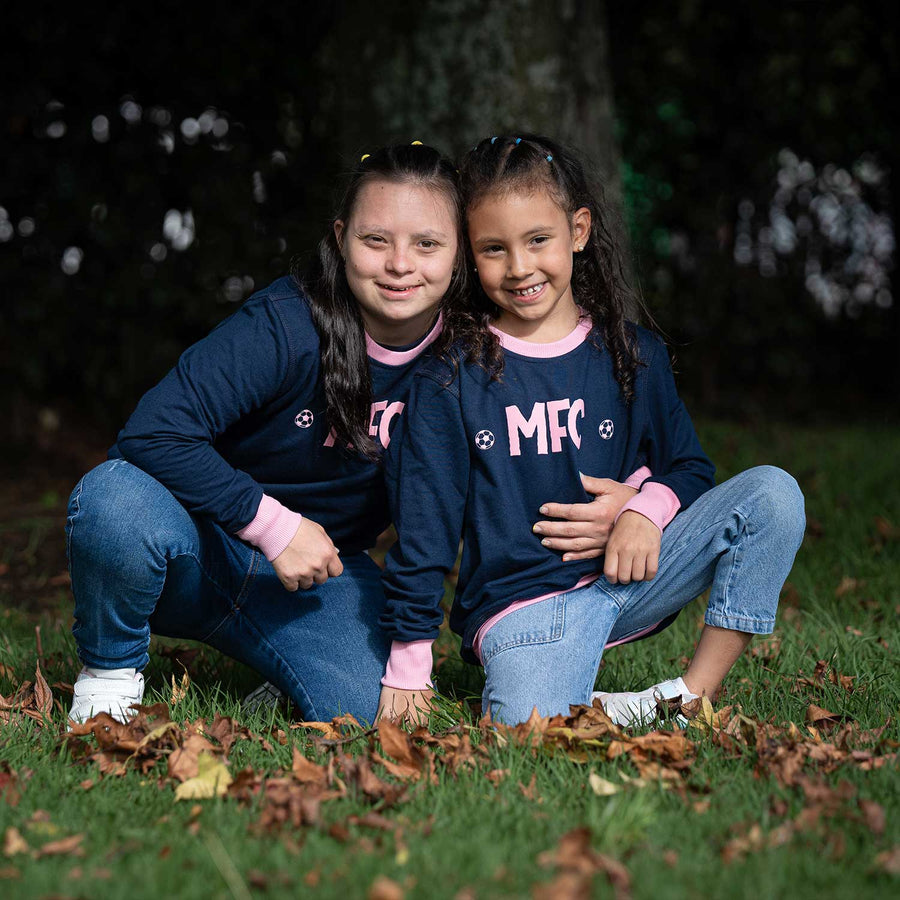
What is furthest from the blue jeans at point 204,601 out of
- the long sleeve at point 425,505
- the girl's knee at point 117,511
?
the long sleeve at point 425,505

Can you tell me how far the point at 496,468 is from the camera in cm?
271

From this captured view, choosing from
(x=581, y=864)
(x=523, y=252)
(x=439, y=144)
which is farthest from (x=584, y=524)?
(x=439, y=144)

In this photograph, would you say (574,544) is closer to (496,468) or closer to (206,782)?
(496,468)

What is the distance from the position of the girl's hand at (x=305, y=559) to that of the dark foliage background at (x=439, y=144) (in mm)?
900

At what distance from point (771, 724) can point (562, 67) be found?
129 inches

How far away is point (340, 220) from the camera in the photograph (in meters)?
2.81

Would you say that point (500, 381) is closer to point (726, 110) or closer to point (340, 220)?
point (340, 220)

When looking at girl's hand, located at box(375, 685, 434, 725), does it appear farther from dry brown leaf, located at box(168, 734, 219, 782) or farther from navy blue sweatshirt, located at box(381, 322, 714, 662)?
dry brown leaf, located at box(168, 734, 219, 782)

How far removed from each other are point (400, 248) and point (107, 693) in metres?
1.24

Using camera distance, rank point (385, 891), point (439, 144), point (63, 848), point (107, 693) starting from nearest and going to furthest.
A: point (385, 891) → point (63, 848) → point (107, 693) → point (439, 144)

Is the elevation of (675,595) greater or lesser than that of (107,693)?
greater

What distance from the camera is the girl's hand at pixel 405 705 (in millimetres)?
2682

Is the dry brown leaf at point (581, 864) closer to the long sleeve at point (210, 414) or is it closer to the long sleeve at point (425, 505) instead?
the long sleeve at point (425, 505)

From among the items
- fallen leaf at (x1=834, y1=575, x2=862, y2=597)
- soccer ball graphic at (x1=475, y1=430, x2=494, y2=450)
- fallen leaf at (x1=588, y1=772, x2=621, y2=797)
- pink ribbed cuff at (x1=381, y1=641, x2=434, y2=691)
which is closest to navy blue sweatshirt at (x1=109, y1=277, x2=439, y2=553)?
soccer ball graphic at (x1=475, y1=430, x2=494, y2=450)
